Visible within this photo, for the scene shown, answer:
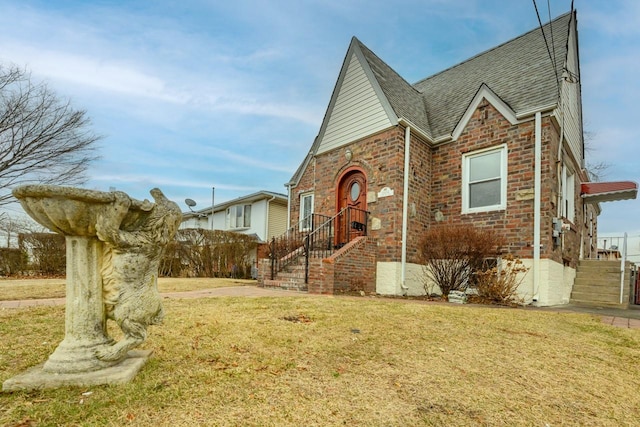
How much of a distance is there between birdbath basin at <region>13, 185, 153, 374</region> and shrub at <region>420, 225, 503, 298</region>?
6609 millimetres

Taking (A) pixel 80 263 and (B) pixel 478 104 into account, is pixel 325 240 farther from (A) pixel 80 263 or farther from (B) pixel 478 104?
(A) pixel 80 263

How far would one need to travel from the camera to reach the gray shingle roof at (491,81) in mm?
8289

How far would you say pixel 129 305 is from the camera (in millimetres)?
2088

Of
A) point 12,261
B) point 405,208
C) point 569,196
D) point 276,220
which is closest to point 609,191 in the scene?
point 569,196

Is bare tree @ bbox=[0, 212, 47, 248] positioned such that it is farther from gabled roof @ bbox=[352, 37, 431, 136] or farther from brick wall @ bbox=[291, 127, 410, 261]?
gabled roof @ bbox=[352, 37, 431, 136]

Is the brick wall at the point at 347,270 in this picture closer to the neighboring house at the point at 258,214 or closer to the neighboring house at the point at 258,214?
the neighboring house at the point at 258,214

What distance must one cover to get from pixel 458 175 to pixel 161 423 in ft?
29.4

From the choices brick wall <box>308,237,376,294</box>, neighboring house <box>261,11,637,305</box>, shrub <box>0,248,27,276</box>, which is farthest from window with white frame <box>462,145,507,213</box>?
shrub <box>0,248,27,276</box>

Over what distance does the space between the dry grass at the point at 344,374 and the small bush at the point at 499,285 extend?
2.69m

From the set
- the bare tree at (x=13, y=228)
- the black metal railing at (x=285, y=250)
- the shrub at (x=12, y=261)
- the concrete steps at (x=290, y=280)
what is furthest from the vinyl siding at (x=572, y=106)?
the shrub at (x=12, y=261)

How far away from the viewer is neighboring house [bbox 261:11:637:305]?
24.9 feet

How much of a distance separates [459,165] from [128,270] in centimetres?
877

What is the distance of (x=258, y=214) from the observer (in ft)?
70.3

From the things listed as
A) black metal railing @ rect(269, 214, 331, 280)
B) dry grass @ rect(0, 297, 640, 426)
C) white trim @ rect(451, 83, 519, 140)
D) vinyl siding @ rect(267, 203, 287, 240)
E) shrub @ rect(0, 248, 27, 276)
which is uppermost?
white trim @ rect(451, 83, 519, 140)
